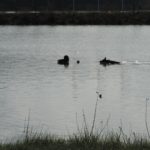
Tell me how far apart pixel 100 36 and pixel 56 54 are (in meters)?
14.1

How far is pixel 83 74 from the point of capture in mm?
25141

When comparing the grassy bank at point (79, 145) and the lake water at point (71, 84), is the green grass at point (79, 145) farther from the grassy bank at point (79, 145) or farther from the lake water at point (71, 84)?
the lake water at point (71, 84)

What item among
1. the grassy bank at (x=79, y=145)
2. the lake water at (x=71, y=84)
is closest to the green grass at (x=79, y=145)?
the grassy bank at (x=79, y=145)
